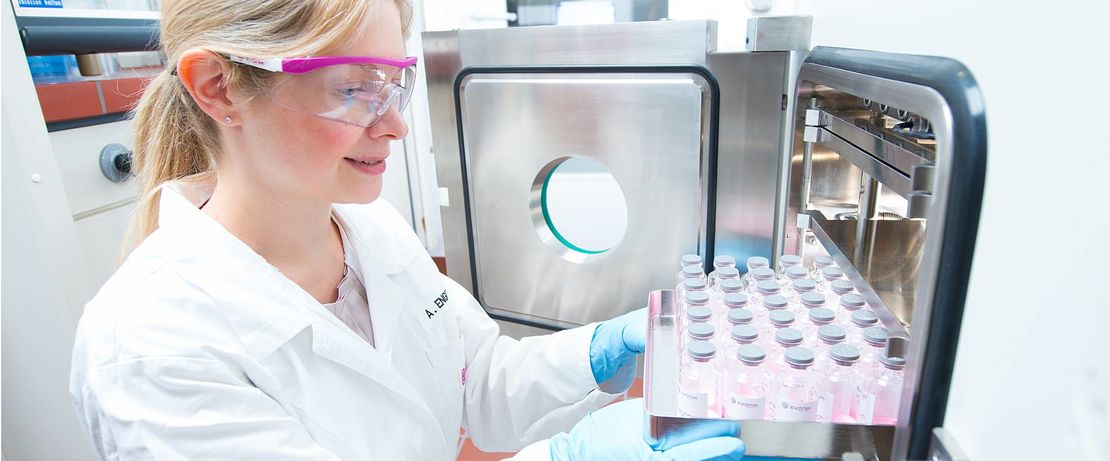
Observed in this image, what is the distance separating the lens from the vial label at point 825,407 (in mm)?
717

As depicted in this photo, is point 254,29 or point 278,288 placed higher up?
point 254,29

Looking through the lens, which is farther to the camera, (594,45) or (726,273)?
(594,45)

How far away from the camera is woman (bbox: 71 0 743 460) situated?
2.45ft

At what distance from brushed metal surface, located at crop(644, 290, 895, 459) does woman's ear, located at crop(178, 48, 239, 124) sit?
0.65 m

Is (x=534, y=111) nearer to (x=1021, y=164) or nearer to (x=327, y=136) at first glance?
(x=327, y=136)

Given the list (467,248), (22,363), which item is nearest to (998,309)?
(467,248)

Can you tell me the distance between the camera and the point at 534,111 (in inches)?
50.1

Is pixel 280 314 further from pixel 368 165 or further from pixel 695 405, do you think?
pixel 695 405

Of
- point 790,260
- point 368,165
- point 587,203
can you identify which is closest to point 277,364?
point 368,165

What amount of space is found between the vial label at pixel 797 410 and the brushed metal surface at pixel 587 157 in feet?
1.69

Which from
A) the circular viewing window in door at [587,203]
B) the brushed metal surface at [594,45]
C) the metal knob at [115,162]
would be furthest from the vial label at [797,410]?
the circular viewing window in door at [587,203]

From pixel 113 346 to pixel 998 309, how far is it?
35.7 inches

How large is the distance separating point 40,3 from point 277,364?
1.09 metres

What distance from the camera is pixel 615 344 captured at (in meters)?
1.13
